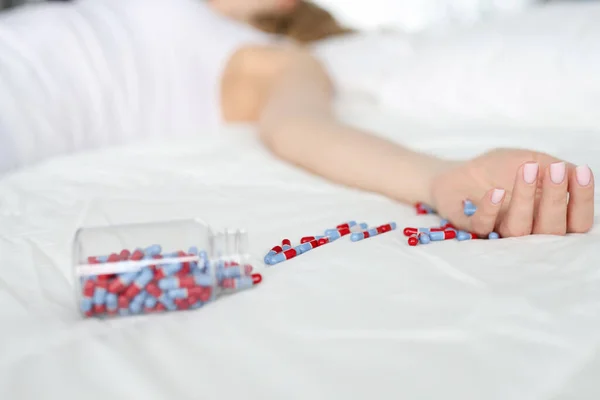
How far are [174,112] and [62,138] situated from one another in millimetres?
341

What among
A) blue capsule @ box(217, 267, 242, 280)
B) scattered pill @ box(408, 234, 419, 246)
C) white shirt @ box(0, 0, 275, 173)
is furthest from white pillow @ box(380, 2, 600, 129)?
blue capsule @ box(217, 267, 242, 280)

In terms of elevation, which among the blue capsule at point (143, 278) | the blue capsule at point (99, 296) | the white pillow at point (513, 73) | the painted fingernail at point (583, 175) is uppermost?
the white pillow at point (513, 73)

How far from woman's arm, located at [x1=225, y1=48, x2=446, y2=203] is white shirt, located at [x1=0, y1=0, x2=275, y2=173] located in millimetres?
248

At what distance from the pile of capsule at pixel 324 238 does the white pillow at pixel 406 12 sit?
2.05m

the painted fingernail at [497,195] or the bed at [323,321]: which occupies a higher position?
the painted fingernail at [497,195]

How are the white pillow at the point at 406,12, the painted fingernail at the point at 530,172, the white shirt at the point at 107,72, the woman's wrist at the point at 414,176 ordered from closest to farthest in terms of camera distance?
the painted fingernail at the point at 530,172, the woman's wrist at the point at 414,176, the white shirt at the point at 107,72, the white pillow at the point at 406,12

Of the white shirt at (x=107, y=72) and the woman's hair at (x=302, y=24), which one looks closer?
the white shirt at (x=107, y=72)

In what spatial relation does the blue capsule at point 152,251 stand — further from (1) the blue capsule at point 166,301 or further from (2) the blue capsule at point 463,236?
(2) the blue capsule at point 463,236

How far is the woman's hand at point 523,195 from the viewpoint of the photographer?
0.66m

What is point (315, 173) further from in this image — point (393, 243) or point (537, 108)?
point (537, 108)

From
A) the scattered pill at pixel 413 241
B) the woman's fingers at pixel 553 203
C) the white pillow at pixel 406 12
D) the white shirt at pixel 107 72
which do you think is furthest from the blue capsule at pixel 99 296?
the white pillow at pixel 406 12

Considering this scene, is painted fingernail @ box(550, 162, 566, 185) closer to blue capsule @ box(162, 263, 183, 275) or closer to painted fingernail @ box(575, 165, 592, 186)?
painted fingernail @ box(575, 165, 592, 186)

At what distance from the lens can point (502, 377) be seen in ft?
1.41

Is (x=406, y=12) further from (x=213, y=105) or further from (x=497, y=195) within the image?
(x=497, y=195)
